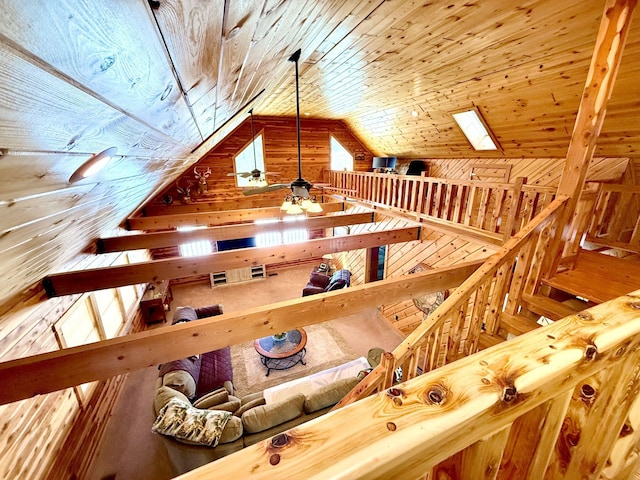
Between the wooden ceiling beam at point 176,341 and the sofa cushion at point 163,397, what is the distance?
1.67m

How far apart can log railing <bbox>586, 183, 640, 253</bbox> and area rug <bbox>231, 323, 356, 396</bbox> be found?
400cm

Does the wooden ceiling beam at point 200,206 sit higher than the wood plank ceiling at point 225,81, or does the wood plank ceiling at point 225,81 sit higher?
the wood plank ceiling at point 225,81

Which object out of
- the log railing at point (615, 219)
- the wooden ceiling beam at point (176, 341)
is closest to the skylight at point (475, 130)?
the log railing at point (615, 219)

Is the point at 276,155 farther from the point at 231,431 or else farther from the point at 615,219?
the point at 615,219

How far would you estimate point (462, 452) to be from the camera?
514 millimetres

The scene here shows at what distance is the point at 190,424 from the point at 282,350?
209cm

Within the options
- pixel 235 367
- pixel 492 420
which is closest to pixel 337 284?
pixel 235 367

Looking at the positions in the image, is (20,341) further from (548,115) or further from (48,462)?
(548,115)

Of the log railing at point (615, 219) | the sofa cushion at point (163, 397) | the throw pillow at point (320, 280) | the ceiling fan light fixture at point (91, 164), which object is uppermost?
the ceiling fan light fixture at point (91, 164)

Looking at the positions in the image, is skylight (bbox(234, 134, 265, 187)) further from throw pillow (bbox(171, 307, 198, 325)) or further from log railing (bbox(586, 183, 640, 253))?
log railing (bbox(586, 183, 640, 253))

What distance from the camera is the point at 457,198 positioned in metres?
3.79

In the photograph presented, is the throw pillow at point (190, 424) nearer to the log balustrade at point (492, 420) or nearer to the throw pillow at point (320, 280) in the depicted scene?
the log balustrade at point (492, 420)

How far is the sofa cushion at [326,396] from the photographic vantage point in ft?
10.0

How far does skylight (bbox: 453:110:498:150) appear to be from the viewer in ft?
15.1
